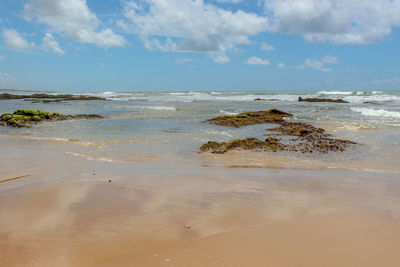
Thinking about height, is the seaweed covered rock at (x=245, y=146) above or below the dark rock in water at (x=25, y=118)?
below

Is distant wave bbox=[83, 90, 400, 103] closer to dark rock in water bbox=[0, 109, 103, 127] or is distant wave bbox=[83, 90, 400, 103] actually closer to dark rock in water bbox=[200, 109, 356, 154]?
dark rock in water bbox=[0, 109, 103, 127]

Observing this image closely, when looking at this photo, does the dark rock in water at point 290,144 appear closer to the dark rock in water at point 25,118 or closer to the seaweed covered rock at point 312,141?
the seaweed covered rock at point 312,141

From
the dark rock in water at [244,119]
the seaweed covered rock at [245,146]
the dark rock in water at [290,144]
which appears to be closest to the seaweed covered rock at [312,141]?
the dark rock in water at [290,144]

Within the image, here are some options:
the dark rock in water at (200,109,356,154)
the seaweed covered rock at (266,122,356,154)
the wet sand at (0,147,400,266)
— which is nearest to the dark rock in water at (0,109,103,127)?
the wet sand at (0,147,400,266)

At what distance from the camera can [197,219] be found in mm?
3281

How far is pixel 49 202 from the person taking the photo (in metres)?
3.76

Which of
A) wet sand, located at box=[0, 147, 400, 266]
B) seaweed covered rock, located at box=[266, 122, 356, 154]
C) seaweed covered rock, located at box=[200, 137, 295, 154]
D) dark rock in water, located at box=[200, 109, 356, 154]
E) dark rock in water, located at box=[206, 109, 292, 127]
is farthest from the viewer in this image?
dark rock in water, located at box=[206, 109, 292, 127]

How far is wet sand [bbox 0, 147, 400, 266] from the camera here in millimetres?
2523

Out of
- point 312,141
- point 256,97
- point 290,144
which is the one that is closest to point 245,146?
point 290,144

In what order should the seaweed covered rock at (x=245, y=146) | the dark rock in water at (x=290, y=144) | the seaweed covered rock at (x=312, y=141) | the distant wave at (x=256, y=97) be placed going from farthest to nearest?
the distant wave at (x=256, y=97)
the seaweed covered rock at (x=312, y=141)
the dark rock in water at (x=290, y=144)
the seaweed covered rock at (x=245, y=146)

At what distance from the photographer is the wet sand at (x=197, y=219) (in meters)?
2.52

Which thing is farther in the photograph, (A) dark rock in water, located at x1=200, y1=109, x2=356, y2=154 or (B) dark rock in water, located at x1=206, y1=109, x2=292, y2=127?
(B) dark rock in water, located at x1=206, y1=109, x2=292, y2=127

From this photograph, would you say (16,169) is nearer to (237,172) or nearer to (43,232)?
(43,232)

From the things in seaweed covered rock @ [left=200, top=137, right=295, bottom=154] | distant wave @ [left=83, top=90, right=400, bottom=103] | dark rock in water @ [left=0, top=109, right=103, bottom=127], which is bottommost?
seaweed covered rock @ [left=200, top=137, right=295, bottom=154]
